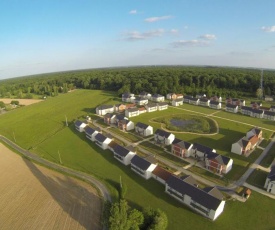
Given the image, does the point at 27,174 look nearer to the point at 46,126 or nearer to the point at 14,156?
the point at 14,156

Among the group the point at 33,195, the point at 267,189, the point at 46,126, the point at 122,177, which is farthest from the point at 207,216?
the point at 46,126

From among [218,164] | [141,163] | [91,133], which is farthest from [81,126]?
[218,164]

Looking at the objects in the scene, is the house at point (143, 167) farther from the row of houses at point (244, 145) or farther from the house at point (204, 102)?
the house at point (204, 102)

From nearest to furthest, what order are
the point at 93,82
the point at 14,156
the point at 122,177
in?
the point at 122,177 < the point at 14,156 < the point at 93,82

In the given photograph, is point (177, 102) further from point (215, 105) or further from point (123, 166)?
point (123, 166)

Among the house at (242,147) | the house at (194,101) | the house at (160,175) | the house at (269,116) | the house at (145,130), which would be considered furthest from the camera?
the house at (194,101)

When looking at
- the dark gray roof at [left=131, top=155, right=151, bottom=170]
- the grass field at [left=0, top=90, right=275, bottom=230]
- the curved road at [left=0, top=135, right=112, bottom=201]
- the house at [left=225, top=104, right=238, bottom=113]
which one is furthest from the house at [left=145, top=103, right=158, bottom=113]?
the curved road at [left=0, top=135, right=112, bottom=201]

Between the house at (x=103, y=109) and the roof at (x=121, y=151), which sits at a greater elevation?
the house at (x=103, y=109)

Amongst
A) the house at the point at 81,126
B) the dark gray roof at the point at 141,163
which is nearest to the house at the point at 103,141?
the dark gray roof at the point at 141,163
